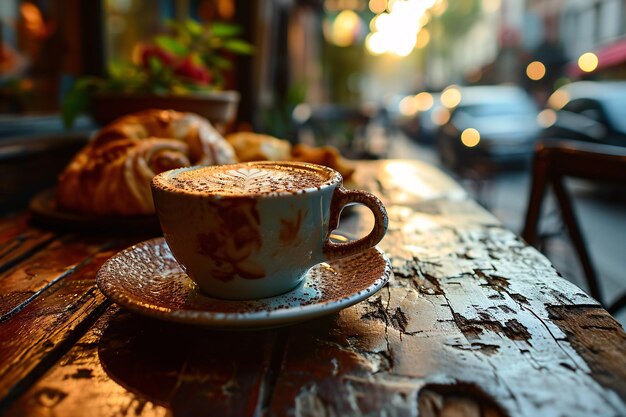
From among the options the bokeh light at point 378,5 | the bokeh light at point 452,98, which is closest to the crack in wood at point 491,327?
the bokeh light at point 452,98

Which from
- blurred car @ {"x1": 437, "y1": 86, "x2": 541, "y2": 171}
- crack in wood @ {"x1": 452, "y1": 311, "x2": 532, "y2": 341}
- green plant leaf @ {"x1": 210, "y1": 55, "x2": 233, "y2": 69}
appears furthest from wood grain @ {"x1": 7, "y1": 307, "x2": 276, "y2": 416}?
blurred car @ {"x1": 437, "y1": 86, "x2": 541, "y2": 171}

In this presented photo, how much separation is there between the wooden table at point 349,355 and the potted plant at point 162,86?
0.98m

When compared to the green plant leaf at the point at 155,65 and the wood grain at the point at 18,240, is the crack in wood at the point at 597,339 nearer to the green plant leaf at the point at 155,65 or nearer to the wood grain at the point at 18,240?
the wood grain at the point at 18,240

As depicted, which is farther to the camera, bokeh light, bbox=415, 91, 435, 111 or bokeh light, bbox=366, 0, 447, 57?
bokeh light, bbox=415, 91, 435, 111

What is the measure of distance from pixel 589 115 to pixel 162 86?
23.3 feet

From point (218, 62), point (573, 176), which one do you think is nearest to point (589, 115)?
point (573, 176)

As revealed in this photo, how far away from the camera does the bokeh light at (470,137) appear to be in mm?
9602

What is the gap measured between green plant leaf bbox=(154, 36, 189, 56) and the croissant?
595 mm

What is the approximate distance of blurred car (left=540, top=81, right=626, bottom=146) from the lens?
7215mm

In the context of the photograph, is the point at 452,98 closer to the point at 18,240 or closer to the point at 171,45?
the point at 171,45

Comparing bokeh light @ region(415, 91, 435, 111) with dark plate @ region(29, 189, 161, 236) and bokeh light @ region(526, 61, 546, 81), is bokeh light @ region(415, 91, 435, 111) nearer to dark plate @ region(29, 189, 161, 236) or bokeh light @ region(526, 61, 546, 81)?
bokeh light @ region(526, 61, 546, 81)

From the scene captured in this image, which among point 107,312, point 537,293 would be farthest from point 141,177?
point 537,293

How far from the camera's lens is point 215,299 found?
0.83 m

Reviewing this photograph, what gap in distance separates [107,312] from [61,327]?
0.24 feet
